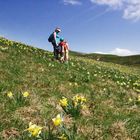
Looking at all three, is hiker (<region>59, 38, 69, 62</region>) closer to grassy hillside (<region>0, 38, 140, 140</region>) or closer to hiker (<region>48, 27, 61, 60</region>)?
hiker (<region>48, 27, 61, 60</region>)

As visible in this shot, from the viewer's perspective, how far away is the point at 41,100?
11.0 meters

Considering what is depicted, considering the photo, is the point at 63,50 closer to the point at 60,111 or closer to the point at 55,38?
the point at 55,38

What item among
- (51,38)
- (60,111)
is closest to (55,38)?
(51,38)

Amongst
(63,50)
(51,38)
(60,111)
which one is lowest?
(60,111)

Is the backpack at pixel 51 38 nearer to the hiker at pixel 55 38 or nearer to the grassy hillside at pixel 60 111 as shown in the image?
the hiker at pixel 55 38

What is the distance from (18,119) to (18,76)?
636 centimetres

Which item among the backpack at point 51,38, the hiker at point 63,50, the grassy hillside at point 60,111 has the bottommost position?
the grassy hillside at point 60,111

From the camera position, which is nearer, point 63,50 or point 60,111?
point 60,111

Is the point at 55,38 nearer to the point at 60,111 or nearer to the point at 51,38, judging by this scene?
the point at 51,38

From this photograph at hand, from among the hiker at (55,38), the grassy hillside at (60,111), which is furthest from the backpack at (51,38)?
the grassy hillside at (60,111)

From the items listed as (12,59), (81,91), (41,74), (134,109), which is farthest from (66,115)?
(12,59)

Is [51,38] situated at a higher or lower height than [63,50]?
higher

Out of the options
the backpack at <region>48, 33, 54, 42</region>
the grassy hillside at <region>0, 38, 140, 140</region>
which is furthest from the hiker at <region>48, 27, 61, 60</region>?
the grassy hillside at <region>0, 38, 140, 140</region>

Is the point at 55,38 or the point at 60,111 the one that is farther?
the point at 55,38
